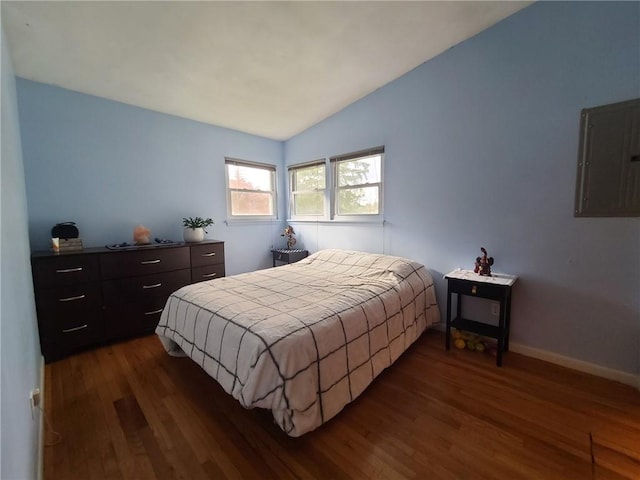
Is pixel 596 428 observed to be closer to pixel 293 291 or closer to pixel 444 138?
pixel 293 291

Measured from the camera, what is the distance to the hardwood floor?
48.3 inches

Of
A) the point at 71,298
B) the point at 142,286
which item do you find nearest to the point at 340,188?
the point at 142,286

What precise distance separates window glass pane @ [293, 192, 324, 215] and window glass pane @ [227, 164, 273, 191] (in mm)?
474

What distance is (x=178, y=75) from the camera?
7.63 feet

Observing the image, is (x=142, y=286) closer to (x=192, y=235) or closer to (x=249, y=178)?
(x=192, y=235)

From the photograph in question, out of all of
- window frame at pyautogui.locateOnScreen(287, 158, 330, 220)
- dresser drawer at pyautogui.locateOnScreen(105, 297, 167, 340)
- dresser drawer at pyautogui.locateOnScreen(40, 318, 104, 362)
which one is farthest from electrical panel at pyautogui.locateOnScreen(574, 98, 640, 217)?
dresser drawer at pyautogui.locateOnScreen(40, 318, 104, 362)

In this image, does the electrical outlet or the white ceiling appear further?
the white ceiling

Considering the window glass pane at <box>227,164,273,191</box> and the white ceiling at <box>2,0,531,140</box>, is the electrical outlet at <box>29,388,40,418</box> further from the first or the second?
the window glass pane at <box>227,164,273,191</box>

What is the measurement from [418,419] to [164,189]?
3.23m

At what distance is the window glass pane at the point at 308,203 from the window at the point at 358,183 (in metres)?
0.29

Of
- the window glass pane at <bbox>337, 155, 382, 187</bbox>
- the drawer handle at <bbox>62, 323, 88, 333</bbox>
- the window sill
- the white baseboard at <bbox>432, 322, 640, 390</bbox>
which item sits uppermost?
the window glass pane at <bbox>337, 155, 382, 187</bbox>

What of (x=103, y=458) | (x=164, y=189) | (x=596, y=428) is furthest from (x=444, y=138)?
(x=103, y=458)

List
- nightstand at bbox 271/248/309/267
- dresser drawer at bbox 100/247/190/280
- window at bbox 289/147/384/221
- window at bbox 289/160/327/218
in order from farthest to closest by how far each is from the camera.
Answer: nightstand at bbox 271/248/309/267 → window at bbox 289/160/327/218 → window at bbox 289/147/384/221 → dresser drawer at bbox 100/247/190/280

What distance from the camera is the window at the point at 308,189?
366 cm
